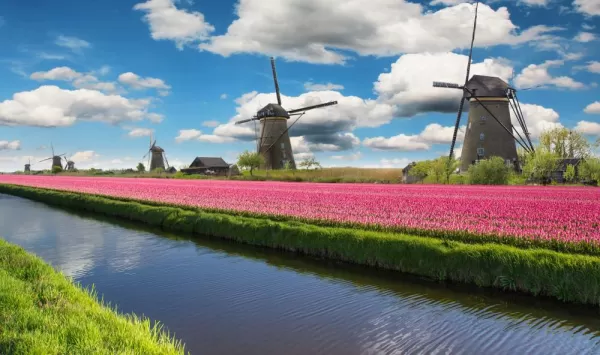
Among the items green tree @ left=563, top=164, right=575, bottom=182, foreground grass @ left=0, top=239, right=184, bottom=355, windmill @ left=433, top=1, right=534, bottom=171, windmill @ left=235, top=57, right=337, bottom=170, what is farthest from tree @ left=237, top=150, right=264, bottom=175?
foreground grass @ left=0, top=239, right=184, bottom=355

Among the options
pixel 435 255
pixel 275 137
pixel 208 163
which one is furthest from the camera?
pixel 208 163

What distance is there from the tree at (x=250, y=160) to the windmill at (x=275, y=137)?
2.63 ft

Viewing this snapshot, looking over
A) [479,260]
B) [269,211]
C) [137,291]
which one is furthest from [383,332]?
[269,211]

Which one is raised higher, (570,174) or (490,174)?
(490,174)

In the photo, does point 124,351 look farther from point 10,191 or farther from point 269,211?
point 10,191

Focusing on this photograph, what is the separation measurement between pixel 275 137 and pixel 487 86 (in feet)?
98.1

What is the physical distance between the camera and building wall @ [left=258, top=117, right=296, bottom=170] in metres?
69.3

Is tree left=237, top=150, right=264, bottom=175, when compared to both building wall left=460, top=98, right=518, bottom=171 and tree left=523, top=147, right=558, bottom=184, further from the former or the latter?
tree left=523, top=147, right=558, bottom=184

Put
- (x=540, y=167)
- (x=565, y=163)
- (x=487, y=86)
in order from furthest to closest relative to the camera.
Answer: (x=565, y=163) < (x=487, y=86) < (x=540, y=167)

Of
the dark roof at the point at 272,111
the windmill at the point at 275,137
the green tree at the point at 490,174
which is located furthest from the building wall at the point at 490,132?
the dark roof at the point at 272,111

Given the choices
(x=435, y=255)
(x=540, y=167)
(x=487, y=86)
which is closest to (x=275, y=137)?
(x=487, y=86)

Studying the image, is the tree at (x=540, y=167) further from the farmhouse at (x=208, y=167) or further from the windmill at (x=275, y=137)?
the farmhouse at (x=208, y=167)

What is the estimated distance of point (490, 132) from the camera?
54031mm

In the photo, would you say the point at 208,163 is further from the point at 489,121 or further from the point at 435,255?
the point at 435,255
